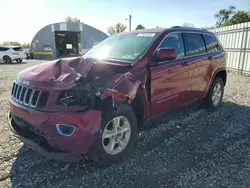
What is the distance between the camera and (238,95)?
6.54 metres

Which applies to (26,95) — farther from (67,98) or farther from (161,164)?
(161,164)

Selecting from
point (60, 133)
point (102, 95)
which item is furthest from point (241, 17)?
point (60, 133)

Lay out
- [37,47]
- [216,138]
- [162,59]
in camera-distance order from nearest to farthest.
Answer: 1. [162,59]
2. [216,138]
3. [37,47]

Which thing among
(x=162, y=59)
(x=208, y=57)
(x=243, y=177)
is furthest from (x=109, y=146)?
(x=208, y=57)

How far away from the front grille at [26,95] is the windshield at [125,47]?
1.40m

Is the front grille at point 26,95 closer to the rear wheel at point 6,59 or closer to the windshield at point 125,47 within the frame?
the windshield at point 125,47

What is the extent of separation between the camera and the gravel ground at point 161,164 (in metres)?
2.46

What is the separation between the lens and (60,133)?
222cm

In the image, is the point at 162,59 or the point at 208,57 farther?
the point at 208,57

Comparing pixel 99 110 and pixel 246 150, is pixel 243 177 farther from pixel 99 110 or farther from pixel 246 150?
pixel 99 110

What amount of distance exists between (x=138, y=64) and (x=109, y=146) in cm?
125

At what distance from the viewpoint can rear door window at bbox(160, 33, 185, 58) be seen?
3.52 m

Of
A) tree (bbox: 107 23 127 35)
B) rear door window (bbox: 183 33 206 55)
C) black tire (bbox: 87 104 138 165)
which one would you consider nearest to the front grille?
black tire (bbox: 87 104 138 165)

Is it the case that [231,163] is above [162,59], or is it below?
below
